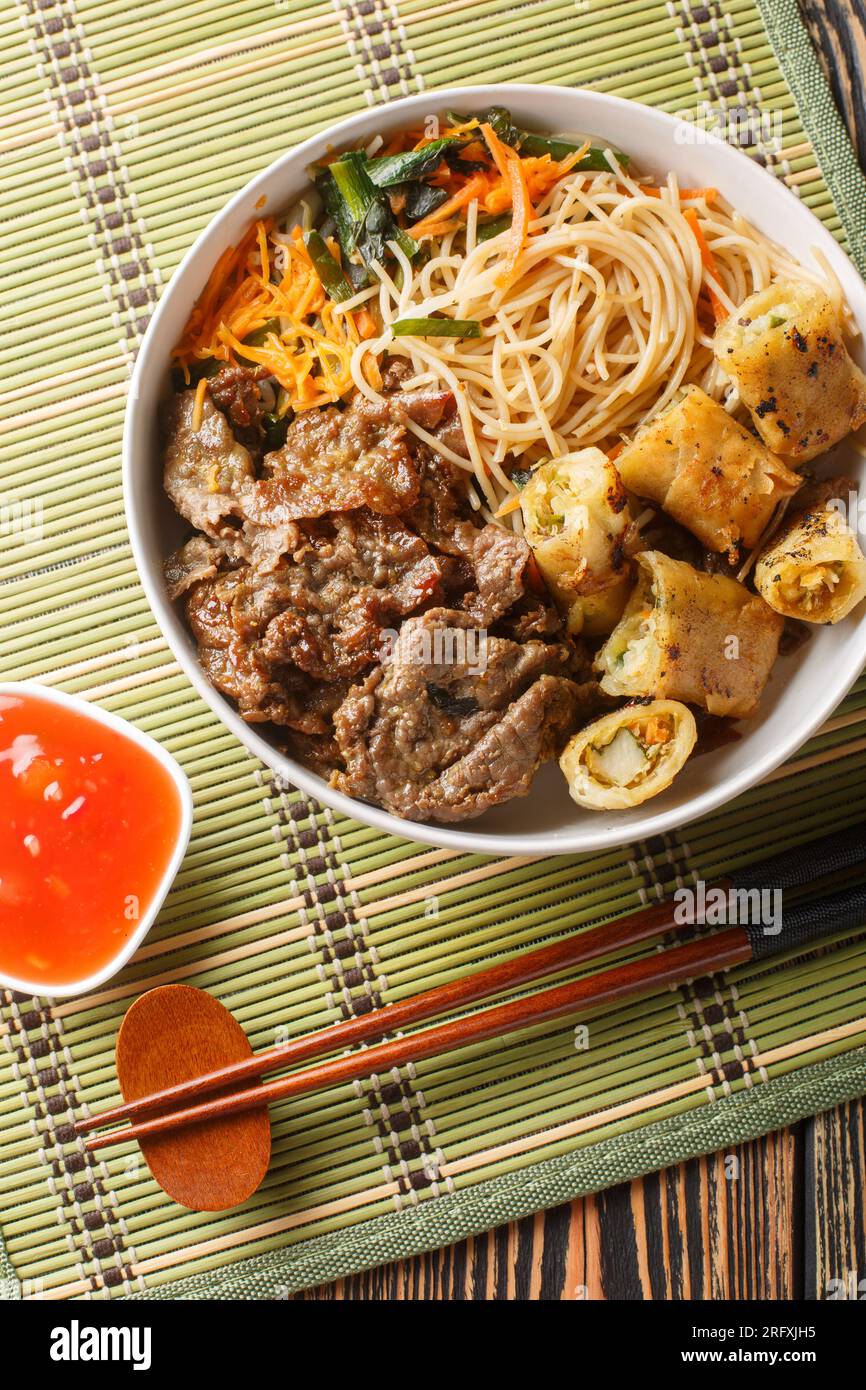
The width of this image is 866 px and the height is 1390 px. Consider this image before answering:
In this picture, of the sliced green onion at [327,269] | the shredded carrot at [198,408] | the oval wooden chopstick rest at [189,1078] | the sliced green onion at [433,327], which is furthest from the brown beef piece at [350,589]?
the oval wooden chopstick rest at [189,1078]

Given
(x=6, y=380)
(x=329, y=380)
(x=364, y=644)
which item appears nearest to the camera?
(x=364, y=644)

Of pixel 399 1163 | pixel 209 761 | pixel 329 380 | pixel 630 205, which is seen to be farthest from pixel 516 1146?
pixel 630 205

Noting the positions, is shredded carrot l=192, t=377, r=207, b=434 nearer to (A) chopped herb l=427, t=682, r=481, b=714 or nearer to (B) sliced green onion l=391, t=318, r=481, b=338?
(B) sliced green onion l=391, t=318, r=481, b=338

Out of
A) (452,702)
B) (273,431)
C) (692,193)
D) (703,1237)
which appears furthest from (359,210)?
(703,1237)

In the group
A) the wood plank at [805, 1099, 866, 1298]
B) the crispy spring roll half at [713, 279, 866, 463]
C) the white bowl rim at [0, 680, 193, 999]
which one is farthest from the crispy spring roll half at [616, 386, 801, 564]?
the wood plank at [805, 1099, 866, 1298]

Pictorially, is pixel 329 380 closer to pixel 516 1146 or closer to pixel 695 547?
pixel 695 547

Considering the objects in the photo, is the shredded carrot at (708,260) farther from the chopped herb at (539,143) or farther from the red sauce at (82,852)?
the red sauce at (82,852)

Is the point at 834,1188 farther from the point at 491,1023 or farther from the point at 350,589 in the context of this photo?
the point at 350,589
